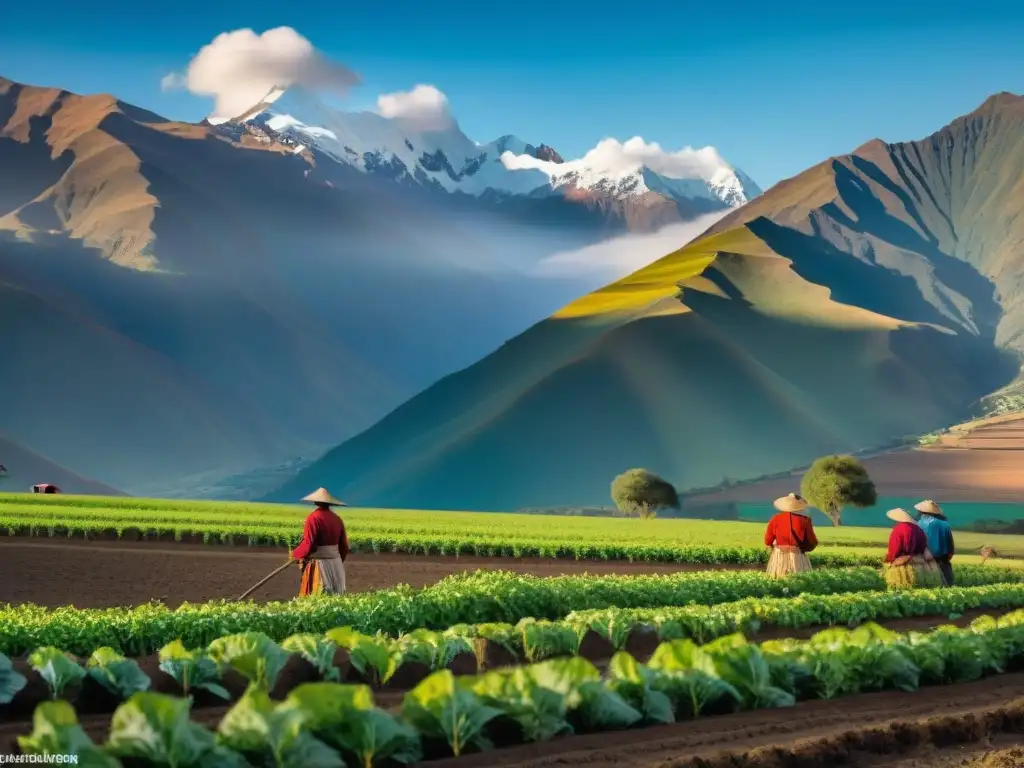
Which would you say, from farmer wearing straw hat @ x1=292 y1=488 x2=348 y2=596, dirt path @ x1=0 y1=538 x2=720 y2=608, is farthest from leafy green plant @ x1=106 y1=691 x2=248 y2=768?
dirt path @ x1=0 y1=538 x2=720 y2=608

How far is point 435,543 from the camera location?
139 ft

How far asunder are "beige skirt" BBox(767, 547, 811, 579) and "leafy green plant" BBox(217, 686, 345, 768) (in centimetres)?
2022

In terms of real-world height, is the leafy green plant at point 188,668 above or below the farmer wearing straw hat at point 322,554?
below

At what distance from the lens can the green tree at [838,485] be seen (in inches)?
3214

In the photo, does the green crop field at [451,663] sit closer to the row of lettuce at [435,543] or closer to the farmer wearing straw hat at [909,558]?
the farmer wearing straw hat at [909,558]

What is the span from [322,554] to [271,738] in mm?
13735

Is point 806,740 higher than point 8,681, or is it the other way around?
point 8,681

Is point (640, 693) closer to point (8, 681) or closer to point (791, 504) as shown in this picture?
point (8, 681)

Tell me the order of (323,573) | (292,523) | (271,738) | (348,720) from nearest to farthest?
(271,738) → (348,720) → (323,573) → (292,523)

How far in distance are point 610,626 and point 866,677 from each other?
4.18 meters

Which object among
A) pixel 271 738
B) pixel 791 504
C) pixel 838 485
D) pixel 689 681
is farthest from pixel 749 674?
pixel 838 485

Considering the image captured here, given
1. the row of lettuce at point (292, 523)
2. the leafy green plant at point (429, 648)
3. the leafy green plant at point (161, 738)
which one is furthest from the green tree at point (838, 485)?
the leafy green plant at point (161, 738)

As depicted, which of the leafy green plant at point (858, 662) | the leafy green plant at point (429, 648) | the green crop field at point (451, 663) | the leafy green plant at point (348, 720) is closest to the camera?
the green crop field at point (451, 663)

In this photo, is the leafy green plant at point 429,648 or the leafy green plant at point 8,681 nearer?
the leafy green plant at point 8,681
